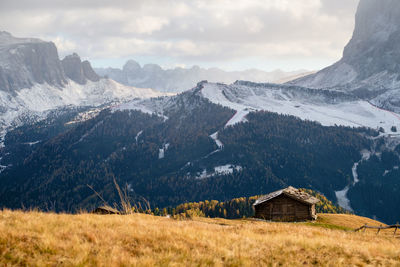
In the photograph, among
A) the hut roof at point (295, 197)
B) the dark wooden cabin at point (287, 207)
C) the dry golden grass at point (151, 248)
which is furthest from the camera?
the hut roof at point (295, 197)

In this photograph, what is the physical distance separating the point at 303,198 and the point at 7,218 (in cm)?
4719

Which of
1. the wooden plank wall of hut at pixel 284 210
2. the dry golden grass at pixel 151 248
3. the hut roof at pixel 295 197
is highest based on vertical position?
the dry golden grass at pixel 151 248

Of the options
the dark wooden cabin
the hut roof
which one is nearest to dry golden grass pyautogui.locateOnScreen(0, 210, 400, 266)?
the hut roof

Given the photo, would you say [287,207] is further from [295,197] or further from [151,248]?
[151,248]

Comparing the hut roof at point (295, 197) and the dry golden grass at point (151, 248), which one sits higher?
the dry golden grass at point (151, 248)

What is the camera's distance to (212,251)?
11594mm

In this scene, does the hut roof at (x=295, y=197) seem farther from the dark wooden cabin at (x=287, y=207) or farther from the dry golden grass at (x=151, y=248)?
the dry golden grass at (x=151, y=248)

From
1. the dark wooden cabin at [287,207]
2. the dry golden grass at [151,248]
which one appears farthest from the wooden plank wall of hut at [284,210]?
the dry golden grass at [151,248]

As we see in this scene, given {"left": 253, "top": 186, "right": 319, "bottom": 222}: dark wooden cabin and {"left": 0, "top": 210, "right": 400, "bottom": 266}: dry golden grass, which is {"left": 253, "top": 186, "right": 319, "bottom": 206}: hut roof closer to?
{"left": 253, "top": 186, "right": 319, "bottom": 222}: dark wooden cabin

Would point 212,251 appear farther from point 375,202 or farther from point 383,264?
point 375,202

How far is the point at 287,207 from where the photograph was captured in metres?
54.2

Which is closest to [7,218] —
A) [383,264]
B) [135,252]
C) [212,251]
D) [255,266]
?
[135,252]

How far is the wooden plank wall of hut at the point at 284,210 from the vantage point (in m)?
53.0

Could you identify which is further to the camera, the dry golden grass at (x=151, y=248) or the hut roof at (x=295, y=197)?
the hut roof at (x=295, y=197)
